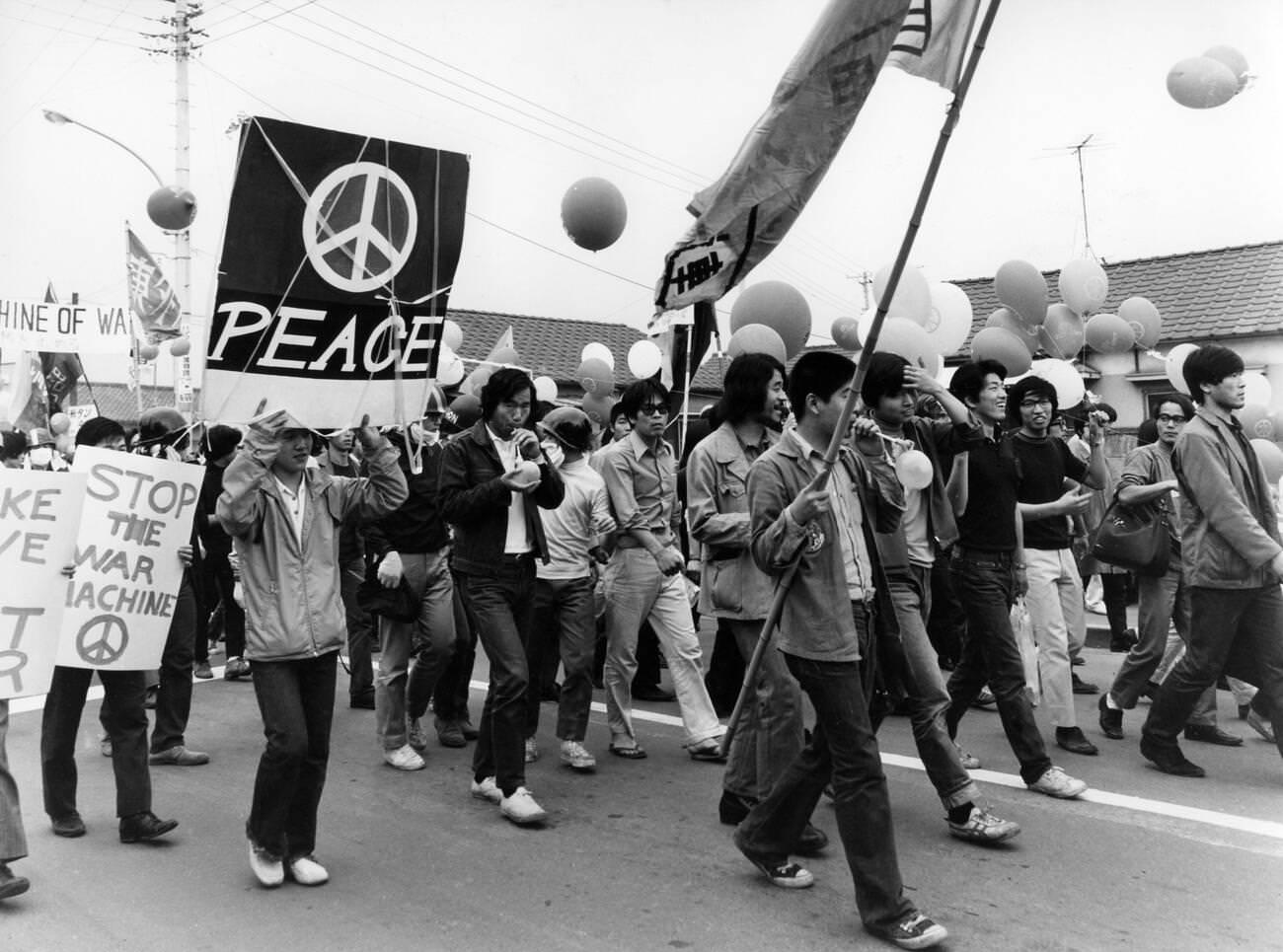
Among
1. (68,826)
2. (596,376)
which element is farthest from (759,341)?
(68,826)

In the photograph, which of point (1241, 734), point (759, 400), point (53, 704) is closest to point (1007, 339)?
point (1241, 734)

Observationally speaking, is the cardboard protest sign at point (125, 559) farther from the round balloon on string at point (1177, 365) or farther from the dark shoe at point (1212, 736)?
the round balloon on string at point (1177, 365)

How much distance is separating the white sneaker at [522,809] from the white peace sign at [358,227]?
232 centimetres

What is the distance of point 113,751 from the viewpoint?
15.8 feet

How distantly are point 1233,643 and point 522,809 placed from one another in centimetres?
353

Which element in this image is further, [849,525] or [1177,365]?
[1177,365]

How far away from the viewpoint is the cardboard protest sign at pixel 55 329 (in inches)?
508

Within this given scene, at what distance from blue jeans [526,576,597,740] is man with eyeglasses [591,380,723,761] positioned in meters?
0.18

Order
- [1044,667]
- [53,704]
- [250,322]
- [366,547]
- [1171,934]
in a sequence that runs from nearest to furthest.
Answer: [1171,934] → [250,322] → [53,704] → [1044,667] → [366,547]

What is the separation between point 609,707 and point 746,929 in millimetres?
2717

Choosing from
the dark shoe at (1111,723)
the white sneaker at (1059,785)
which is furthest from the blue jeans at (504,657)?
the dark shoe at (1111,723)

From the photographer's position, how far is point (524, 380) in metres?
5.44

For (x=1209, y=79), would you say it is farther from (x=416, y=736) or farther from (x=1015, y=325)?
(x=416, y=736)

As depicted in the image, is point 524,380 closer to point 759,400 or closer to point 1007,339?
point 759,400
